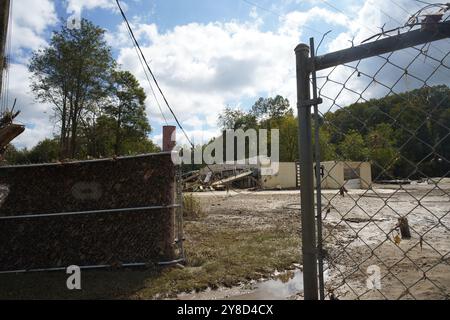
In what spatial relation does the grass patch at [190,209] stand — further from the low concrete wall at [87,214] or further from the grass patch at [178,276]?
the low concrete wall at [87,214]

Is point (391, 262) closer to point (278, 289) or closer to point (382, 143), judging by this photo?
point (278, 289)

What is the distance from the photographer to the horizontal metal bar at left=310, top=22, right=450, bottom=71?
1.58 m

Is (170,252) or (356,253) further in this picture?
(356,253)

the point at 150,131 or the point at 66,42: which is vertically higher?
the point at 66,42

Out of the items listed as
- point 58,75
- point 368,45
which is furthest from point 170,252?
point 58,75

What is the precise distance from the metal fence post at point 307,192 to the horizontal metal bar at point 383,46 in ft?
0.38

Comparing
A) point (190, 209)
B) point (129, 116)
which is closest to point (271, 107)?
point (129, 116)

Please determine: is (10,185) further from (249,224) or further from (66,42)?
(66,42)

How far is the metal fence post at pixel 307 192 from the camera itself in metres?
1.81

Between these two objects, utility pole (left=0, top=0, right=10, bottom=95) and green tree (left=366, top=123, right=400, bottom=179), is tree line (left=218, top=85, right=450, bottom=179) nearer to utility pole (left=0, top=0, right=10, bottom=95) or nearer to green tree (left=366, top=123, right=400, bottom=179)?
green tree (left=366, top=123, right=400, bottom=179)
